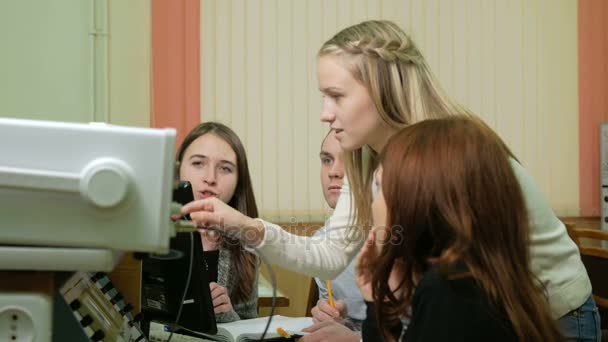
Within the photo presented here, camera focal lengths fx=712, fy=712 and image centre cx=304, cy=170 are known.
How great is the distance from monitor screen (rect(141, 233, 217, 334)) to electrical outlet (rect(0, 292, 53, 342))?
58cm

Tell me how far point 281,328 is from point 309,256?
17cm

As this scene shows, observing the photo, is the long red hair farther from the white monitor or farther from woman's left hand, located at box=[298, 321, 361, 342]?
the white monitor

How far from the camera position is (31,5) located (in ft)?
10.2

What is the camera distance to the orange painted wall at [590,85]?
3623 millimetres

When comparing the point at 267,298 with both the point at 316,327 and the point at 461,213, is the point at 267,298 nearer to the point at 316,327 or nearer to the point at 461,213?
the point at 316,327

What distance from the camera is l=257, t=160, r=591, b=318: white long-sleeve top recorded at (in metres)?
1.35

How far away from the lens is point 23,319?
0.82 metres

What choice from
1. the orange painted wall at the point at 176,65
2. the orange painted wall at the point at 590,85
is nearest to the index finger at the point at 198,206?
the orange painted wall at the point at 176,65

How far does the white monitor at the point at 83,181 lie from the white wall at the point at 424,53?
8.00 feet

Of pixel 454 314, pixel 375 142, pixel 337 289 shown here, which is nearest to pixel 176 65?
pixel 337 289

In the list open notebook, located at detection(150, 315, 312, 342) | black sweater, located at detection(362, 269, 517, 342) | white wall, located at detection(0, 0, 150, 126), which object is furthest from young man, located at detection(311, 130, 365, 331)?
white wall, located at detection(0, 0, 150, 126)

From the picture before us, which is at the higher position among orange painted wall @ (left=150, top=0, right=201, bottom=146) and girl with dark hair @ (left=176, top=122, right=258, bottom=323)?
orange painted wall @ (left=150, top=0, right=201, bottom=146)

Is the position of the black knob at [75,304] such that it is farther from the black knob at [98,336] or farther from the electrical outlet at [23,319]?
the electrical outlet at [23,319]

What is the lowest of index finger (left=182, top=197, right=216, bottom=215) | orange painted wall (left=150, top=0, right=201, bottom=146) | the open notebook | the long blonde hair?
the open notebook
